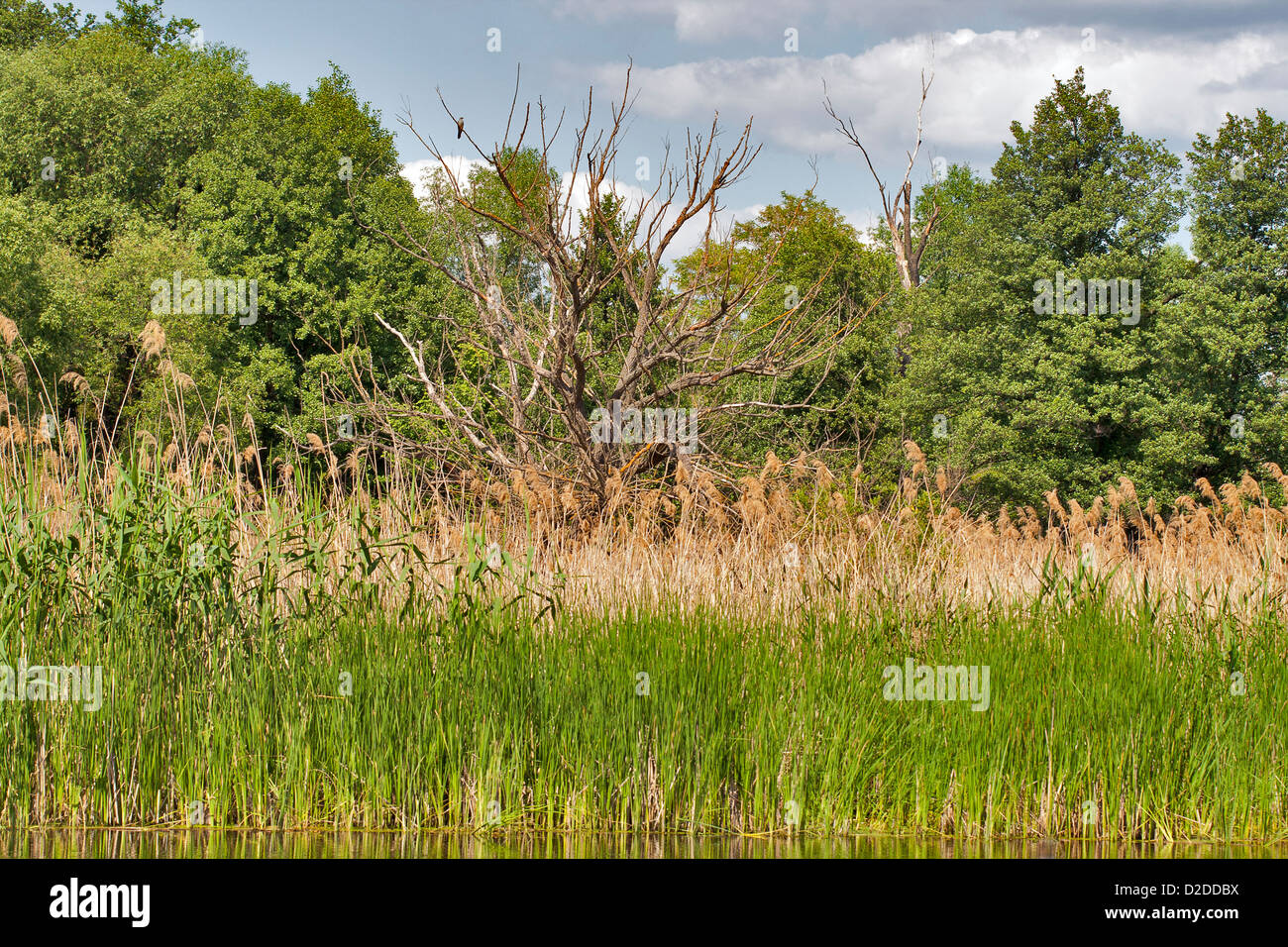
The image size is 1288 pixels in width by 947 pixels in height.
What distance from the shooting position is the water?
4.49 metres

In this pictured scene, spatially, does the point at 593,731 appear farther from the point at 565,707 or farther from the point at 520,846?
the point at 520,846

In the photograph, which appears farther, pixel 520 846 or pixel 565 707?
pixel 565 707

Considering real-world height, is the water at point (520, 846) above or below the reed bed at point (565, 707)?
below

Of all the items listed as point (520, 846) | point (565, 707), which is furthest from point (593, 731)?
point (520, 846)

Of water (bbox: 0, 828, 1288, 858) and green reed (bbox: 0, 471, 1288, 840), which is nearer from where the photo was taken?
water (bbox: 0, 828, 1288, 858)

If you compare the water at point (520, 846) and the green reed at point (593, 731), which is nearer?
the water at point (520, 846)

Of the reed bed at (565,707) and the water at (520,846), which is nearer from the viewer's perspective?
the water at (520,846)

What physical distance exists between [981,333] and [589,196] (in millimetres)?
17653

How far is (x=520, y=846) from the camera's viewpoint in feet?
15.1

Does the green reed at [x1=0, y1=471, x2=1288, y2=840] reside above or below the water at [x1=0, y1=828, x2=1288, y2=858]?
above

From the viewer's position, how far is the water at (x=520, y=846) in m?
4.49

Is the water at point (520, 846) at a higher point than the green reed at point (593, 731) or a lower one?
lower
